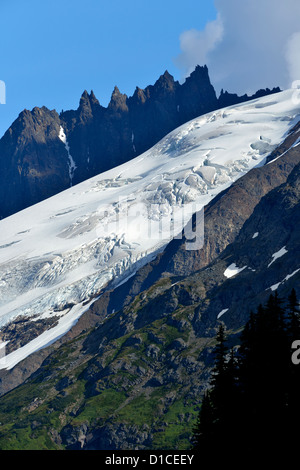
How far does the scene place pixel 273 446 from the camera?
73.4 meters

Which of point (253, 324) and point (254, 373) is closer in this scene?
point (254, 373)

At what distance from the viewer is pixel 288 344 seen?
255ft

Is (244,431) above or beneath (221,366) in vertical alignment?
beneath
